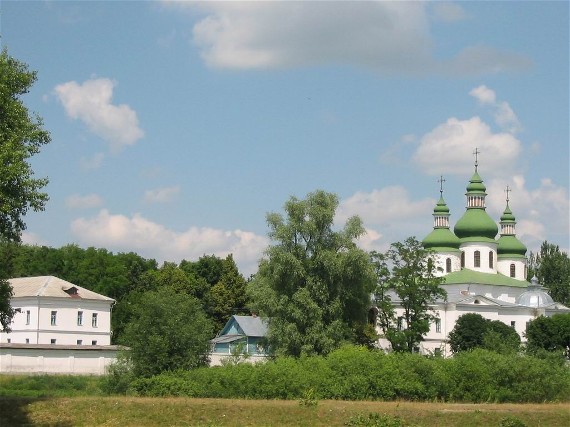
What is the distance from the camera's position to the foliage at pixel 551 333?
80.5 meters

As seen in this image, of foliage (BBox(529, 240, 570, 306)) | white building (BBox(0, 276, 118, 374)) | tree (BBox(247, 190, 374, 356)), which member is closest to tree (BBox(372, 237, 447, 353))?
tree (BBox(247, 190, 374, 356))

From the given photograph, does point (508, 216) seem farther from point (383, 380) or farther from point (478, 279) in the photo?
point (383, 380)

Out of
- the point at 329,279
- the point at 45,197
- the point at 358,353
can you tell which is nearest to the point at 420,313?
the point at 329,279

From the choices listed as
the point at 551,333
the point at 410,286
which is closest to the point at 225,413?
the point at 410,286

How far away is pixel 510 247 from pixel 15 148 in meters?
76.2

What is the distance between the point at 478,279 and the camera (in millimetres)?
94250

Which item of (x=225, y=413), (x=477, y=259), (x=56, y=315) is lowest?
(x=225, y=413)

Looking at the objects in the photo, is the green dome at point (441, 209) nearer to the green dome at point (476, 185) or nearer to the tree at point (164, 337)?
the green dome at point (476, 185)

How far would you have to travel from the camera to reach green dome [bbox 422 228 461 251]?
9625 cm

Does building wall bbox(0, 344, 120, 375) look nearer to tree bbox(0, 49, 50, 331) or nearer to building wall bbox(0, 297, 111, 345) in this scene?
building wall bbox(0, 297, 111, 345)

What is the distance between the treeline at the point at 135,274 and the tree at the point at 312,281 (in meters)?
27.0

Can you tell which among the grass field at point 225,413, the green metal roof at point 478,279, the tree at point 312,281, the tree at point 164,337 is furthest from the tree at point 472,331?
the grass field at point 225,413

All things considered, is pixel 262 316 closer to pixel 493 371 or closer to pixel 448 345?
pixel 493 371

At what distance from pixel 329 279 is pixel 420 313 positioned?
13887 mm
